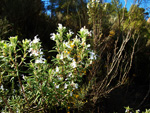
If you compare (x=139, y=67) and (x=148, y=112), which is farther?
(x=139, y=67)

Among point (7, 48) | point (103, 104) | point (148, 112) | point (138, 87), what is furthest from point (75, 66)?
point (138, 87)

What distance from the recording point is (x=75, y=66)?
146 centimetres

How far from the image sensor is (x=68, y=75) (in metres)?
1.58

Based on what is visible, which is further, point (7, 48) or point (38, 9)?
point (38, 9)

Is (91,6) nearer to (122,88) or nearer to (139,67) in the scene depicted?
(122,88)

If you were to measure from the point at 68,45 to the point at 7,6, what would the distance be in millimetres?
3159

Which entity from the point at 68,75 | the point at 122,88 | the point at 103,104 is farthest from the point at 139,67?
the point at 68,75

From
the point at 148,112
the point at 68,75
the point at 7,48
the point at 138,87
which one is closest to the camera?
the point at 7,48

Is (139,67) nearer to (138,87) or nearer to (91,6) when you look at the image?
(138,87)

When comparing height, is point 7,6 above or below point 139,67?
above

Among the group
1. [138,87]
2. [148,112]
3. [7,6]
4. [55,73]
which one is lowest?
[148,112]

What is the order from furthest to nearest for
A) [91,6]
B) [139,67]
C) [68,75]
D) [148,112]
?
[139,67]
[91,6]
[148,112]
[68,75]

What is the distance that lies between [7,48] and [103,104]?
2.43 meters

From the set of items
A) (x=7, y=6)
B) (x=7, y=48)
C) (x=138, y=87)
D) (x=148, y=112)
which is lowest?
(x=148, y=112)
